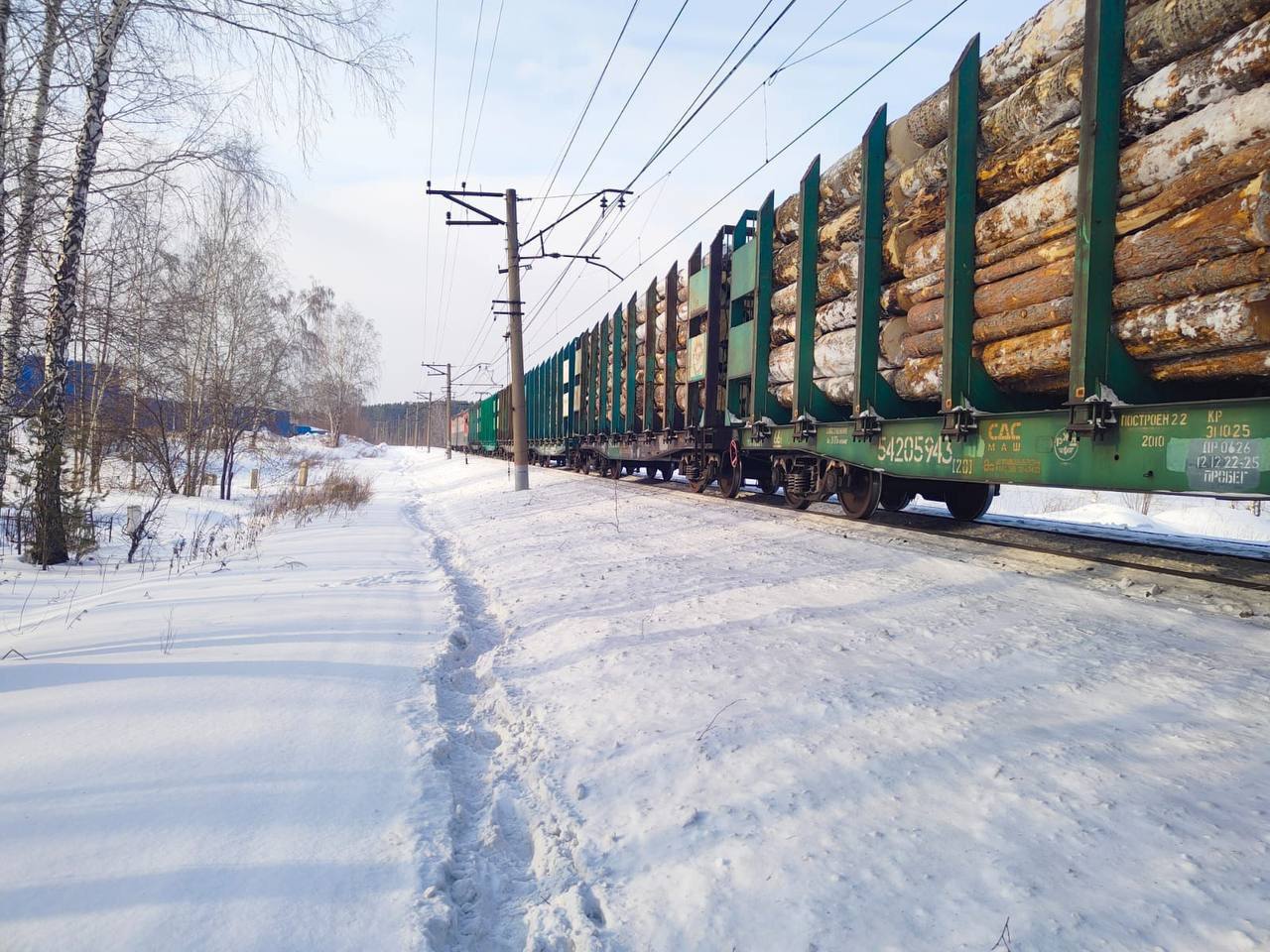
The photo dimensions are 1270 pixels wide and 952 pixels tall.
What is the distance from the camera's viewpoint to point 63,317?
269 inches

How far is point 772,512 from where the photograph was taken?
29.2 ft

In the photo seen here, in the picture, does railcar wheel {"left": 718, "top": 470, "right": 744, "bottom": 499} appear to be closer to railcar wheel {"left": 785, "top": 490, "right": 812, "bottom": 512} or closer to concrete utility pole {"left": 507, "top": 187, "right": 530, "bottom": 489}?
railcar wheel {"left": 785, "top": 490, "right": 812, "bottom": 512}

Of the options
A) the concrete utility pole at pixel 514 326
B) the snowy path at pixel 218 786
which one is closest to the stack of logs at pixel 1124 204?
the snowy path at pixel 218 786

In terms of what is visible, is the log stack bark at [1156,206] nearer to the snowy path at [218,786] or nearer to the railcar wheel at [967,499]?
the railcar wheel at [967,499]

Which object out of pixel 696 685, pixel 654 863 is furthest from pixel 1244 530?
pixel 654 863

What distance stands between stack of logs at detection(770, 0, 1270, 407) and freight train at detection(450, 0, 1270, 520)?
0.02m

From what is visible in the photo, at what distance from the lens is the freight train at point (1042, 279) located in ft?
13.2

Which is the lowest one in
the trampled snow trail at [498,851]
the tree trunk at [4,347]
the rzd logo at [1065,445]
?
the trampled snow trail at [498,851]

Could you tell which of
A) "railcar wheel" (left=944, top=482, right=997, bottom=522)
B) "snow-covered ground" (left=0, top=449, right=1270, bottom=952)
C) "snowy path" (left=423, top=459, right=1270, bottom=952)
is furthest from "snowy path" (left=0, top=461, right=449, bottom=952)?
"railcar wheel" (left=944, top=482, right=997, bottom=522)

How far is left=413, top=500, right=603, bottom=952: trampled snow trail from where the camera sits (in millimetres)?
1870

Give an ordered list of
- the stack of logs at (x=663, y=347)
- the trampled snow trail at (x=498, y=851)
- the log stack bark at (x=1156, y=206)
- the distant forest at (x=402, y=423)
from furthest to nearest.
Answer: the distant forest at (x=402, y=423) < the stack of logs at (x=663, y=347) < the log stack bark at (x=1156, y=206) < the trampled snow trail at (x=498, y=851)

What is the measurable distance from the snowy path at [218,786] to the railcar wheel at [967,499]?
6.48 meters

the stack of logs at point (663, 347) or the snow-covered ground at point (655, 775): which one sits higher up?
the stack of logs at point (663, 347)

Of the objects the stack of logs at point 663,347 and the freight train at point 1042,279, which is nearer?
the freight train at point 1042,279
